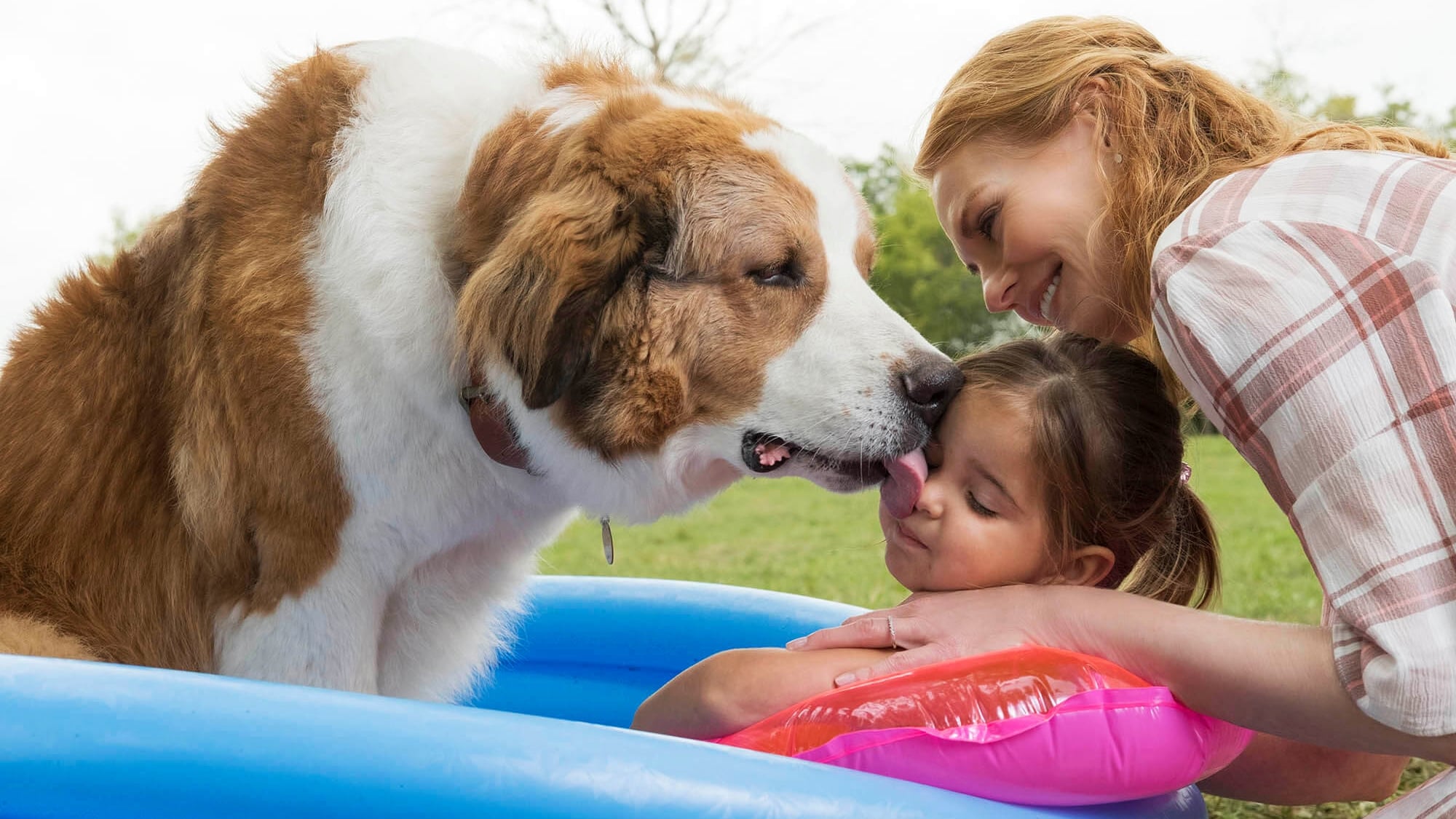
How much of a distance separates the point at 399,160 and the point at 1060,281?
1.39 metres

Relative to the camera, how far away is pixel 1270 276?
5.78 feet

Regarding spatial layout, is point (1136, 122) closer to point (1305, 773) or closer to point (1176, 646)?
point (1176, 646)

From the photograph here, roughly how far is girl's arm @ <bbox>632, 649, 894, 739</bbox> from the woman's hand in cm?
5

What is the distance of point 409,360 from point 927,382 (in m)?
0.97

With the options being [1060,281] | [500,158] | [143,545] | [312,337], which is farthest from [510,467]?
[1060,281]

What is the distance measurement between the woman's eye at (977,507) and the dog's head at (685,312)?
0.57ft

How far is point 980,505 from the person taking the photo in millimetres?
2277

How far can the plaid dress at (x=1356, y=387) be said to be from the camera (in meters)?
1.67

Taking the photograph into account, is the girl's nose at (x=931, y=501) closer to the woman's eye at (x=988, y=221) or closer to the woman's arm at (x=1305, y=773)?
the woman's eye at (x=988, y=221)

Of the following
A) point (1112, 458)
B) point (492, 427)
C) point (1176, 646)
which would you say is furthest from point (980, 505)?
point (492, 427)

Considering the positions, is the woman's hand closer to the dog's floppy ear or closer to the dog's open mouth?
the dog's open mouth

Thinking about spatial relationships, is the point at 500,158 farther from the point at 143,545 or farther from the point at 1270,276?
the point at 1270,276

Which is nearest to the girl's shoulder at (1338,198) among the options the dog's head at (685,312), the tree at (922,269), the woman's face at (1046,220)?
the woman's face at (1046,220)

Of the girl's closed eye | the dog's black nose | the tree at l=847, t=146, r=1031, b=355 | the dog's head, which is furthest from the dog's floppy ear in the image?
the tree at l=847, t=146, r=1031, b=355
